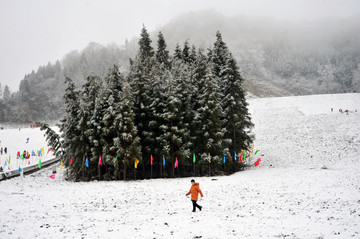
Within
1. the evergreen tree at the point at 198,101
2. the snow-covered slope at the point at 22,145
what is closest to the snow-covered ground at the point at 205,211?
the evergreen tree at the point at 198,101

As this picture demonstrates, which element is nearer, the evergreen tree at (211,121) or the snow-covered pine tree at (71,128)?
the evergreen tree at (211,121)

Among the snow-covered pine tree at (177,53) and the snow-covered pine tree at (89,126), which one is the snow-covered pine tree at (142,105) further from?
the snow-covered pine tree at (177,53)

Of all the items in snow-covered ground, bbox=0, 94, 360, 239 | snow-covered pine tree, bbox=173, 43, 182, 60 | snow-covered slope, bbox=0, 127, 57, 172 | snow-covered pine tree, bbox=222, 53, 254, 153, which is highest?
snow-covered pine tree, bbox=173, 43, 182, 60

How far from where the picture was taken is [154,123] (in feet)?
90.9

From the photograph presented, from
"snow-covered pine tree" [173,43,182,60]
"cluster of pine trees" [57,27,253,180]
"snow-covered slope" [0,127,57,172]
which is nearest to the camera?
"cluster of pine trees" [57,27,253,180]

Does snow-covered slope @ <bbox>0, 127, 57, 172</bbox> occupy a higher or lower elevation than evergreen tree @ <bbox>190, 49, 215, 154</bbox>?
lower

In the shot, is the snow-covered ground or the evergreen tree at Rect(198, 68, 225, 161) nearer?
the snow-covered ground

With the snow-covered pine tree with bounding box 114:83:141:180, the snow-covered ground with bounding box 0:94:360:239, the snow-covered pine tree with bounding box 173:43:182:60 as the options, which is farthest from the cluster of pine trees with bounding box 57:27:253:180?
the snow-covered pine tree with bounding box 173:43:182:60

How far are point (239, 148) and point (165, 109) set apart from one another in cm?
1111

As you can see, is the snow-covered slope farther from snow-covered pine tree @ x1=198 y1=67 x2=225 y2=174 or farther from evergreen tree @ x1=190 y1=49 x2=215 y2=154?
snow-covered pine tree @ x1=198 y1=67 x2=225 y2=174

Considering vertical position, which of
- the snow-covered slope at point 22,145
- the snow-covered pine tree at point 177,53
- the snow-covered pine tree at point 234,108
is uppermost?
the snow-covered pine tree at point 177,53

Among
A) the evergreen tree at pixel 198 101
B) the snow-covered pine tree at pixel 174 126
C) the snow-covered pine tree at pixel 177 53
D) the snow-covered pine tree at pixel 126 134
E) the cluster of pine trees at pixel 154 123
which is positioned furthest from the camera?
the snow-covered pine tree at pixel 177 53

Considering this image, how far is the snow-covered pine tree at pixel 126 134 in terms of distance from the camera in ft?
83.1

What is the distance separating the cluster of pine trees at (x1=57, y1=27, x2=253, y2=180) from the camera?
87.0ft
